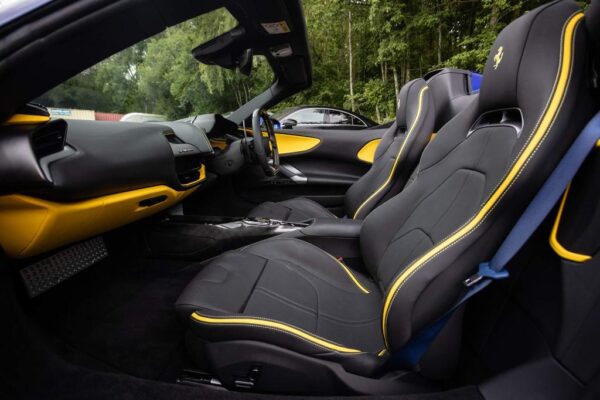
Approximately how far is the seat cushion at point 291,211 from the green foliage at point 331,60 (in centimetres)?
64

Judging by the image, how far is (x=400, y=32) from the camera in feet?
22.9

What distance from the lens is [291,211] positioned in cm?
197

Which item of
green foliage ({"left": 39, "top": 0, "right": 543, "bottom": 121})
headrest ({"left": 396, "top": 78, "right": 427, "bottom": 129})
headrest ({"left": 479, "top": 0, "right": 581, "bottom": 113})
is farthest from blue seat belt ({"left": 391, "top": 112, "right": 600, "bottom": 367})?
headrest ({"left": 396, "top": 78, "right": 427, "bottom": 129})

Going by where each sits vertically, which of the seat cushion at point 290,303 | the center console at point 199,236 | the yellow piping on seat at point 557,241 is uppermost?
the yellow piping on seat at point 557,241

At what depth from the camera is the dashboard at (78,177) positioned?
650 millimetres

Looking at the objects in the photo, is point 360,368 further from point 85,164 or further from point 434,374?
point 85,164

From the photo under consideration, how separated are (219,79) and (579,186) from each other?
162cm

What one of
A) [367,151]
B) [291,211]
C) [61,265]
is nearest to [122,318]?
[61,265]

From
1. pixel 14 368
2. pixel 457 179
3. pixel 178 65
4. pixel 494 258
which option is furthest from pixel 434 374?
pixel 178 65

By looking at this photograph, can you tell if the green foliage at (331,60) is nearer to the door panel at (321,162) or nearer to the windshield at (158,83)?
the windshield at (158,83)

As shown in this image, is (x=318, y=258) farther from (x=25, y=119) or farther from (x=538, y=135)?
(x=25, y=119)

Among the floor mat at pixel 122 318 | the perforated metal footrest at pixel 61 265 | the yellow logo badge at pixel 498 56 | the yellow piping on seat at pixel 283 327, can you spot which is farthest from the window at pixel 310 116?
the yellow piping on seat at pixel 283 327

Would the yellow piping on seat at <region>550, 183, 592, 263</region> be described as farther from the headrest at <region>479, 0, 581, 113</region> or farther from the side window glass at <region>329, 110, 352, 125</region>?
the side window glass at <region>329, 110, 352, 125</region>

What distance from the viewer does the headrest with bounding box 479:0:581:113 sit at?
24.6 inches
